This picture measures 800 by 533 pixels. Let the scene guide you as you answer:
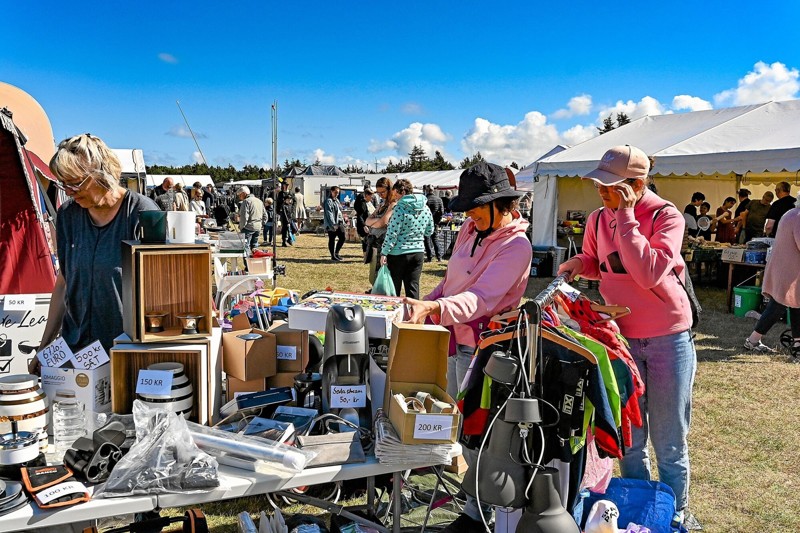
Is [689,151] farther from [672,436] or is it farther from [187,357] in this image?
[187,357]

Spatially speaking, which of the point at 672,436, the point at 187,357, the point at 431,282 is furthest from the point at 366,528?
the point at 431,282

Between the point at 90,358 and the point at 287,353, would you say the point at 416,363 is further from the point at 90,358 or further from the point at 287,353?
the point at 90,358

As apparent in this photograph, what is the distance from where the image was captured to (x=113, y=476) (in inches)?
65.0

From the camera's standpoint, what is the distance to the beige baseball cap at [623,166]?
2309 millimetres

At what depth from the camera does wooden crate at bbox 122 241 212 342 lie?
2.01 metres

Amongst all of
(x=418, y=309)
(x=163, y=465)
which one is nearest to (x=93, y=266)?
(x=163, y=465)

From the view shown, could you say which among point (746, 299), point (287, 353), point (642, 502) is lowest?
point (642, 502)

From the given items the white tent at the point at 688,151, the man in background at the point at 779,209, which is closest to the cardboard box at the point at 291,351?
the white tent at the point at 688,151

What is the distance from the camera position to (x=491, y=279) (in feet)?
7.83

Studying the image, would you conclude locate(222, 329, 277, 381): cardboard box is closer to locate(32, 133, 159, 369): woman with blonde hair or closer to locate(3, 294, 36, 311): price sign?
locate(32, 133, 159, 369): woman with blonde hair

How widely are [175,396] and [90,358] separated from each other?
0.31 metres

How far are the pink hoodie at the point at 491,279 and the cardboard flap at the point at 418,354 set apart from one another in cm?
28

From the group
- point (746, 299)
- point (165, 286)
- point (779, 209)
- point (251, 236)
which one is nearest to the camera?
point (165, 286)

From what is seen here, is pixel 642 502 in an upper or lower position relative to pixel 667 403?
lower
